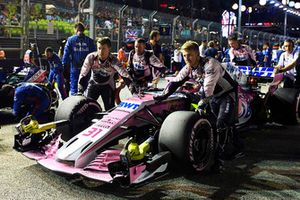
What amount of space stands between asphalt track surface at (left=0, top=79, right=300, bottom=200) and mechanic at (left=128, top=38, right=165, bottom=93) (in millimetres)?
2357

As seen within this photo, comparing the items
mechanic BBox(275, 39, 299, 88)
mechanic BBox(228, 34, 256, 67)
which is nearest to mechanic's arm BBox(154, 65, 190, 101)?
mechanic BBox(275, 39, 299, 88)

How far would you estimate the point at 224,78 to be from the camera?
17.0 feet

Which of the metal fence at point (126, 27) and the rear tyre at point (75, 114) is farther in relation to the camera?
the metal fence at point (126, 27)

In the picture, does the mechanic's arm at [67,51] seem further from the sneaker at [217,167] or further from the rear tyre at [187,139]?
the sneaker at [217,167]

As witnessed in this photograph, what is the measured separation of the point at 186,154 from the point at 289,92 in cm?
398

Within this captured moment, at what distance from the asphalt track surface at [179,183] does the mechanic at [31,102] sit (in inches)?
60.9

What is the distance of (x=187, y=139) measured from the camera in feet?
13.9

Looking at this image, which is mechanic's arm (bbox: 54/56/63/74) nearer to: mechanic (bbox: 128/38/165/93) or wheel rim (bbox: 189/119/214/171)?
mechanic (bbox: 128/38/165/93)

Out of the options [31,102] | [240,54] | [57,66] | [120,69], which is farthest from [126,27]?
[120,69]

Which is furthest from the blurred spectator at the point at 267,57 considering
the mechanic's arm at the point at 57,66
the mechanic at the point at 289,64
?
the mechanic's arm at the point at 57,66

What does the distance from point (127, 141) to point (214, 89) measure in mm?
1478

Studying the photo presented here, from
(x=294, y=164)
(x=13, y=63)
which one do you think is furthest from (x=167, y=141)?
(x=13, y=63)

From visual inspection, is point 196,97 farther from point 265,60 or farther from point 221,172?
point 265,60

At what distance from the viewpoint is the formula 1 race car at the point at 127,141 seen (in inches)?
151
